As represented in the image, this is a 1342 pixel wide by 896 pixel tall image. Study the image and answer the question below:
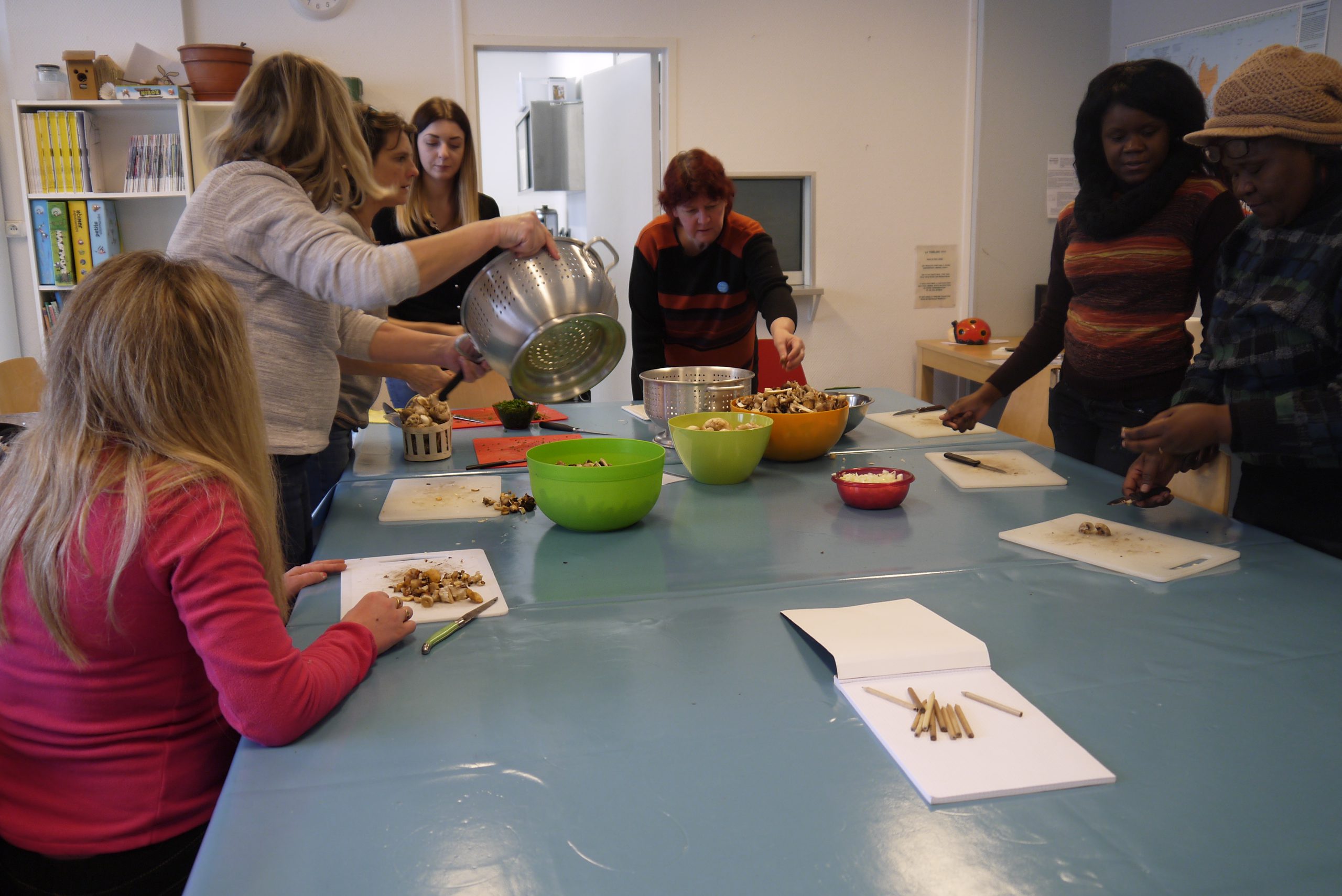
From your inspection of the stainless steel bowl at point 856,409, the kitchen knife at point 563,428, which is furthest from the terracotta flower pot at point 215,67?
the stainless steel bowl at point 856,409

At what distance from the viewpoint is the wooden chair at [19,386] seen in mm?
2920

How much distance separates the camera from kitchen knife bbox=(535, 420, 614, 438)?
2.23 metres

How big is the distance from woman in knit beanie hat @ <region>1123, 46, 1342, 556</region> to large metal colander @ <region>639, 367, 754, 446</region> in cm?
83

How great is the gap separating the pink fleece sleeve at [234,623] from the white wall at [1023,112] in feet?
13.7

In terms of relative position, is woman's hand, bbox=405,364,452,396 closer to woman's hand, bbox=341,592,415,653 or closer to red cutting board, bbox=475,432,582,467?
red cutting board, bbox=475,432,582,467

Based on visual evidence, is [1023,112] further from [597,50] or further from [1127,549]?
[1127,549]

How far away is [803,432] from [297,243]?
1.02 meters

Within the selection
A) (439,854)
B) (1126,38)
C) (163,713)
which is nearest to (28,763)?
(163,713)

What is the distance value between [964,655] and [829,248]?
3.65 meters

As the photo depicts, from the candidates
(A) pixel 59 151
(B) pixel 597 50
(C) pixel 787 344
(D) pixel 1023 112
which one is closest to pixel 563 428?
(C) pixel 787 344

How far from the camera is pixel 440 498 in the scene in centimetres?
168

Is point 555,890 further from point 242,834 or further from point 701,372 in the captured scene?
point 701,372

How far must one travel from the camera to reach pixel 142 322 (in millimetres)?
922

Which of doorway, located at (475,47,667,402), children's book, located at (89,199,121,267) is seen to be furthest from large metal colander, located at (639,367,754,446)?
children's book, located at (89,199,121,267)
